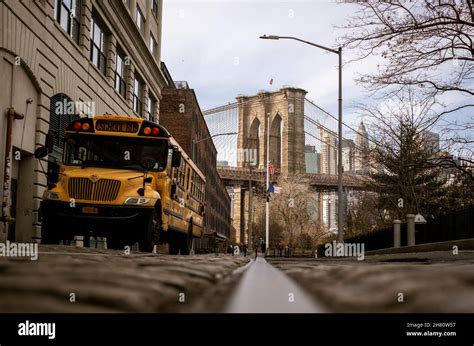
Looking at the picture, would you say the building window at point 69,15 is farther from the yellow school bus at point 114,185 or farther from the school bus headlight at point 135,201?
the school bus headlight at point 135,201

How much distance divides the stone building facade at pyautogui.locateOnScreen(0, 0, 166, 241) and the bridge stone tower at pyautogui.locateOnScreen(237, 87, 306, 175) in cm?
2778

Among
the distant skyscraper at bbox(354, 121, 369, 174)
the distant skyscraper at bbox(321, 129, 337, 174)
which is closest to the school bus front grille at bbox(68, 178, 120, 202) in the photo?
the distant skyscraper at bbox(354, 121, 369, 174)

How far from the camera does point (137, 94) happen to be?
30812 mm

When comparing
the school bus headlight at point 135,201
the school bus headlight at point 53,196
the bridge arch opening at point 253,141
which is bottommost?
the school bus headlight at point 135,201

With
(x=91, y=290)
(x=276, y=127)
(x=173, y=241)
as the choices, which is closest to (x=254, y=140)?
(x=276, y=127)

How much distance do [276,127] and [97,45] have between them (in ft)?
123

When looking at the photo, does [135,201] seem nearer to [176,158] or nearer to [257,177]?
[176,158]

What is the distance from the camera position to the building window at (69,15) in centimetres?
1855

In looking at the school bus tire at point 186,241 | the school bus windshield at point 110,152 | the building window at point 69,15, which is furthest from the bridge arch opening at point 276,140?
the school bus windshield at point 110,152

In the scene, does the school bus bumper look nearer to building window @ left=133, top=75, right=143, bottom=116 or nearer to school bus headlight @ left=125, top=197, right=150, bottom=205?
school bus headlight @ left=125, top=197, right=150, bottom=205

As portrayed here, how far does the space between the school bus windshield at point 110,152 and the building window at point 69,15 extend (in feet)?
25.6
